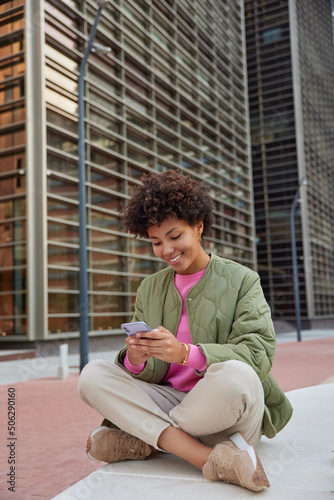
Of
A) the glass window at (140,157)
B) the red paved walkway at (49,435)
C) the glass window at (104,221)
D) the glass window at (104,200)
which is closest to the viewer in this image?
the red paved walkway at (49,435)

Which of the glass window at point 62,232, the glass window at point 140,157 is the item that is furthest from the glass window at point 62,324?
the glass window at point 140,157

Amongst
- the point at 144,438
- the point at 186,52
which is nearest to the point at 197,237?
the point at 144,438

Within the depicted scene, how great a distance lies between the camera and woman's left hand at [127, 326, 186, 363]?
2.23 metres

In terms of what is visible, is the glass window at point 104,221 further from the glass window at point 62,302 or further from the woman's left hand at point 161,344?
the woman's left hand at point 161,344

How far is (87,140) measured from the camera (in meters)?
20.6

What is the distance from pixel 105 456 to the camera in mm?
2699

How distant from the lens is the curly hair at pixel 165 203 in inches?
106

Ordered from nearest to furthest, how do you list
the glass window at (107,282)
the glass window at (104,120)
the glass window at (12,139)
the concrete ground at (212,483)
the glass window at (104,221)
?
1. the concrete ground at (212,483)
2. the glass window at (12,139)
3. the glass window at (107,282)
4. the glass window at (104,221)
5. the glass window at (104,120)

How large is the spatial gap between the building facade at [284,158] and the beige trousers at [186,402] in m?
44.9

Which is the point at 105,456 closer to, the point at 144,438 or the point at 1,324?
the point at 144,438

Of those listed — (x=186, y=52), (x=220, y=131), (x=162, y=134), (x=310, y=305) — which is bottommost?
(x=310, y=305)

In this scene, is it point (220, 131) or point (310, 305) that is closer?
point (220, 131)

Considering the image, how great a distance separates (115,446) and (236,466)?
2.34 ft

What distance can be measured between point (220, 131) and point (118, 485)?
3430 cm
